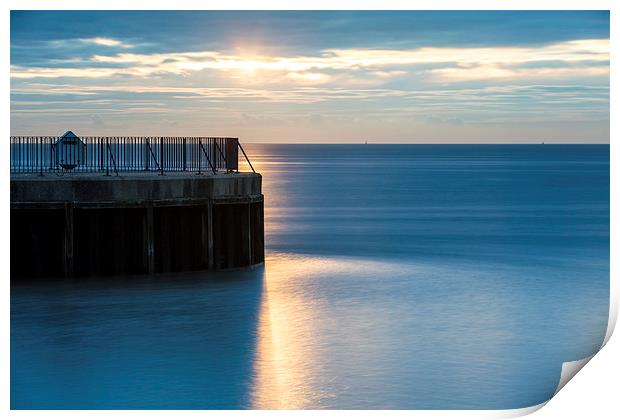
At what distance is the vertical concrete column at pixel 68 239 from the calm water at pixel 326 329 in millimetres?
372

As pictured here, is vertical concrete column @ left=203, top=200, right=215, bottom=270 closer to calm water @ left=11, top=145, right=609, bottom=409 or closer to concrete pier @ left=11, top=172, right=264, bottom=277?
concrete pier @ left=11, top=172, right=264, bottom=277

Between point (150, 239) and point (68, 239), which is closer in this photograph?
point (68, 239)

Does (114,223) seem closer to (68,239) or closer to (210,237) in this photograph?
(68,239)

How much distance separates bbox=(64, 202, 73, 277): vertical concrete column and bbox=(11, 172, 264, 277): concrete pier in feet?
0.07

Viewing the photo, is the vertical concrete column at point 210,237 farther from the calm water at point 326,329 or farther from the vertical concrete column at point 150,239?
the vertical concrete column at point 150,239

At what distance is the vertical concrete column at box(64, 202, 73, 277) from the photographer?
2469 centimetres

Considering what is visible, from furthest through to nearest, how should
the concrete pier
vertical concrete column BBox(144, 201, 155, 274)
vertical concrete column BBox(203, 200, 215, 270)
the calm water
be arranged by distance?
vertical concrete column BBox(203, 200, 215, 270) < vertical concrete column BBox(144, 201, 155, 274) < the concrete pier < the calm water

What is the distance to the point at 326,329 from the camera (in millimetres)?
21719

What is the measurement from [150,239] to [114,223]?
882 millimetres

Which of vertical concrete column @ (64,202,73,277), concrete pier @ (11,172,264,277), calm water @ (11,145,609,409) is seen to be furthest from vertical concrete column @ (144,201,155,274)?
vertical concrete column @ (64,202,73,277)

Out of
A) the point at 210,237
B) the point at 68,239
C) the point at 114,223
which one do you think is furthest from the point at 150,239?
the point at 68,239

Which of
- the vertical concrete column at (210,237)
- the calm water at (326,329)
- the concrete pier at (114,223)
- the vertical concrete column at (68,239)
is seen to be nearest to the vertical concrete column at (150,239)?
the concrete pier at (114,223)

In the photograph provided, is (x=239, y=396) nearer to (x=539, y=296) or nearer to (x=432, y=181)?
(x=539, y=296)
